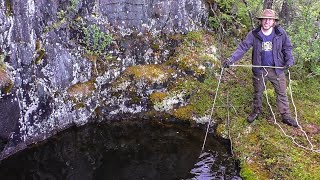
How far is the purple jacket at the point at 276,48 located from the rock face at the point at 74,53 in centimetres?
304

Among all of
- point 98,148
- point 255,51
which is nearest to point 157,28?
point 255,51

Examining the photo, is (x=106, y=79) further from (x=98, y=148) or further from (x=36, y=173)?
(x=36, y=173)

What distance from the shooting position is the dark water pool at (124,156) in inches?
343

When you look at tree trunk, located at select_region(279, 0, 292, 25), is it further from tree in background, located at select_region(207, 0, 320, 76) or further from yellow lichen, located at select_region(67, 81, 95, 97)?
yellow lichen, located at select_region(67, 81, 95, 97)

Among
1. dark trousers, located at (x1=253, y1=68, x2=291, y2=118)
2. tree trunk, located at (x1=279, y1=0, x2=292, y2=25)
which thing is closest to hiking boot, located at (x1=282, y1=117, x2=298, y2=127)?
dark trousers, located at (x1=253, y1=68, x2=291, y2=118)

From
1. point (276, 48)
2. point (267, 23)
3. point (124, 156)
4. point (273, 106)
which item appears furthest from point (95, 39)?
point (273, 106)

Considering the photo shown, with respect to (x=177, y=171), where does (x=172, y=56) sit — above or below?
above

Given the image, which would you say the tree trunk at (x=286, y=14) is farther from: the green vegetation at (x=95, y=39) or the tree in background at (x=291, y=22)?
the green vegetation at (x=95, y=39)

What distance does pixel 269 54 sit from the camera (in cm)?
938

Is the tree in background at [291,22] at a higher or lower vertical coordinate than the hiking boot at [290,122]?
higher

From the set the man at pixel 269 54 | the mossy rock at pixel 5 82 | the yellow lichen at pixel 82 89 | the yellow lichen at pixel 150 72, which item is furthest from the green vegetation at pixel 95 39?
the man at pixel 269 54

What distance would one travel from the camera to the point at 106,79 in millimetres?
11109

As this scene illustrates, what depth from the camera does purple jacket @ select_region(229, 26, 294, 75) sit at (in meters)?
9.16

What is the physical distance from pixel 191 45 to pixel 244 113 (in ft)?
9.77
